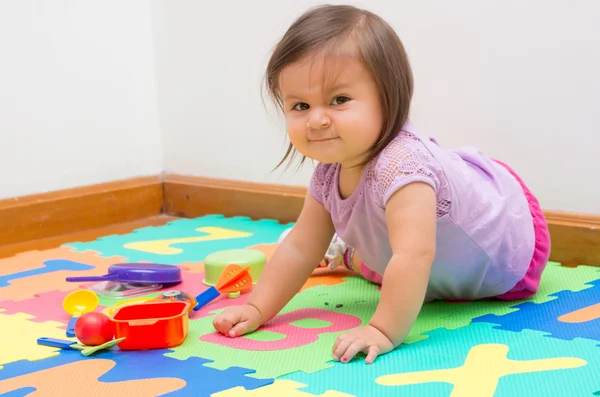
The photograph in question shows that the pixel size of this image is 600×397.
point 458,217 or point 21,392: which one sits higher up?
point 458,217

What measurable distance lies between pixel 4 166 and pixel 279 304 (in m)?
0.81

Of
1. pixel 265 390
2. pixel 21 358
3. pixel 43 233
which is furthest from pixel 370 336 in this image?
pixel 43 233

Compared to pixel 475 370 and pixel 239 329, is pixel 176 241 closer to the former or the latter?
pixel 239 329

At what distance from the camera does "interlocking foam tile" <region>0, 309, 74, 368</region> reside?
88 cm

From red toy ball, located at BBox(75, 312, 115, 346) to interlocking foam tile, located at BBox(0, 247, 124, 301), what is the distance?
0.28 metres

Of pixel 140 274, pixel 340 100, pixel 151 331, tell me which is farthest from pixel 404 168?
pixel 140 274

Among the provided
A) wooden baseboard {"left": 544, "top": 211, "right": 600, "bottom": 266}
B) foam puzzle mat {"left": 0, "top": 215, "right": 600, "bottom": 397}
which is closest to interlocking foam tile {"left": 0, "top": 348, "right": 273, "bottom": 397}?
foam puzzle mat {"left": 0, "top": 215, "right": 600, "bottom": 397}

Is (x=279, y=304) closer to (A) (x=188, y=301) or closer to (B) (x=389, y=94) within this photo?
(A) (x=188, y=301)

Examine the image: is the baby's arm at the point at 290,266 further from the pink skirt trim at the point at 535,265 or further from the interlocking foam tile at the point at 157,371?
the pink skirt trim at the point at 535,265

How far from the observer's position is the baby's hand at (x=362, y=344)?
82 centimetres

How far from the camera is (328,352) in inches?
33.7

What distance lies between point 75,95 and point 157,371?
992mm

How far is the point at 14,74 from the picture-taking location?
1.51 m

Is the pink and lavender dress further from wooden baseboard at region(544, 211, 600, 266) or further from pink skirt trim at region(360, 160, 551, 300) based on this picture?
wooden baseboard at region(544, 211, 600, 266)
